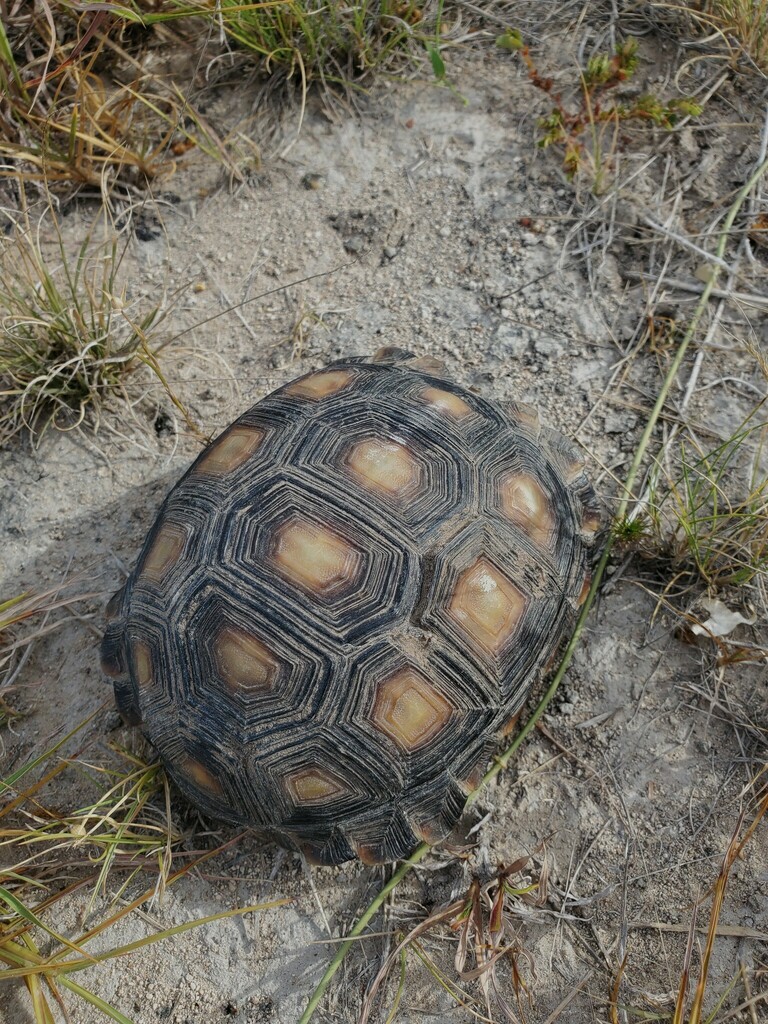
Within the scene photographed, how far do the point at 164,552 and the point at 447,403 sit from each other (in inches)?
42.9

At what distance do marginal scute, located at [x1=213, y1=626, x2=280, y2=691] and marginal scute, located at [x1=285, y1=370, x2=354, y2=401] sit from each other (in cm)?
88

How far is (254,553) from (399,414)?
691mm

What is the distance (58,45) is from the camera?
355 cm

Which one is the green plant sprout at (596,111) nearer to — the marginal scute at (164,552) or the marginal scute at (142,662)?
the marginal scute at (164,552)

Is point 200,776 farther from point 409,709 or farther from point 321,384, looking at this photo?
point 321,384

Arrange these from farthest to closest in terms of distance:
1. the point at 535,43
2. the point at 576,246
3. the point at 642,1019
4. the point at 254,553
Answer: the point at 535,43 < the point at 576,246 < the point at 642,1019 < the point at 254,553

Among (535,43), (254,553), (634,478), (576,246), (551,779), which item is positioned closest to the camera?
(254,553)

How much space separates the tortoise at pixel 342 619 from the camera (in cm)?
214

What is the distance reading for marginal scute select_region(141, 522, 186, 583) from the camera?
7.70 ft

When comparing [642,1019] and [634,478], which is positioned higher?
[634,478]

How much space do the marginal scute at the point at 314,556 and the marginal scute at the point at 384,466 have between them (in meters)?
0.22

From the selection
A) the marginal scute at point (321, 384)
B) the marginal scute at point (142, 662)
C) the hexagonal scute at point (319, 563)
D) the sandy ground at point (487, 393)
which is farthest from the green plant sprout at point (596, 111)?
the marginal scute at point (142, 662)

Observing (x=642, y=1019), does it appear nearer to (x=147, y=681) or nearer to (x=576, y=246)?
(x=147, y=681)

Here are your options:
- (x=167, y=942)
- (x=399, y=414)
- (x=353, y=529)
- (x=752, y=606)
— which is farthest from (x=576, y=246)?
(x=167, y=942)
